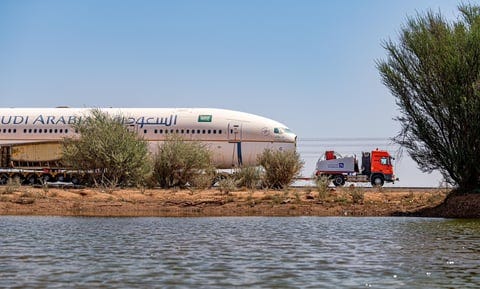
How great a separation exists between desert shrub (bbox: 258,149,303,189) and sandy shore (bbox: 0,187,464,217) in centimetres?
624

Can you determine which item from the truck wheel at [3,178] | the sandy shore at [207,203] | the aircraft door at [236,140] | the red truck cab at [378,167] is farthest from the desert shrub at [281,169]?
the truck wheel at [3,178]

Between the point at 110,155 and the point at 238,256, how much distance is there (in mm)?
27632

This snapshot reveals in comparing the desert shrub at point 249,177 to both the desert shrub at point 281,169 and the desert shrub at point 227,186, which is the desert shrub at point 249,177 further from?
the desert shrub at point 227,186

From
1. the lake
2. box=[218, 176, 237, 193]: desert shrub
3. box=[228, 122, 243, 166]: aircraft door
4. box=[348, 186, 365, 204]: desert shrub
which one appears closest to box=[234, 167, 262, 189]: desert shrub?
box=[218, 176, 237, 193]: desert shrub

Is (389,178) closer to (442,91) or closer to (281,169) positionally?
(281,169)

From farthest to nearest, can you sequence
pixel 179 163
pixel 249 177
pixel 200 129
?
1. pixel 200 129
2. pixel 249 177
3. pixel 179 163

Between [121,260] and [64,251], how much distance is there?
225cm

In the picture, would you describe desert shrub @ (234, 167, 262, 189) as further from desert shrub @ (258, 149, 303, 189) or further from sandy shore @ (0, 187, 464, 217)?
sandy shore @ (0, 187, 464, 217)

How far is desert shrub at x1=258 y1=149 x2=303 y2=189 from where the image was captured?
45.5m

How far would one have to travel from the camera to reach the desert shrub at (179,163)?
43375 millimetres

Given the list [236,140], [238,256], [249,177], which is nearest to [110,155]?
[249,177]

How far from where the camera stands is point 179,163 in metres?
43.3

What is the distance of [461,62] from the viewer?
3025 cm

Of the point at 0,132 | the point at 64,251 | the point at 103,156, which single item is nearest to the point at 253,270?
the point at 64,251
